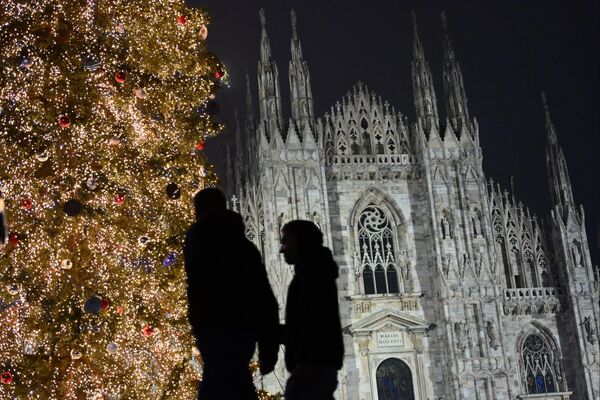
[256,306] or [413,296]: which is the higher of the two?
[413,296]

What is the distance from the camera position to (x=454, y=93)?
2791cm

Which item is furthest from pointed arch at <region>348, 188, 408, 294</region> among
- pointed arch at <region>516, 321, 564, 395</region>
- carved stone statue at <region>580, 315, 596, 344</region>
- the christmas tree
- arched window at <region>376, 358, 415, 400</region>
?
the christmas tree

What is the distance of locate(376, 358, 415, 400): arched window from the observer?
24.9m

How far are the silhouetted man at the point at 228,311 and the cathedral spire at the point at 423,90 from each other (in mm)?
22639

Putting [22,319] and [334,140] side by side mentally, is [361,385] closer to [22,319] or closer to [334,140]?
[334,140]

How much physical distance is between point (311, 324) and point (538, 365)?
2312 centimetres

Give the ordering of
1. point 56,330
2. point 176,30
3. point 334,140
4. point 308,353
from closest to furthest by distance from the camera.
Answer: point 308,353 < point 56,330 < point 176,30 < point 334,140

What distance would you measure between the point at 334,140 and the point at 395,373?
306 inches

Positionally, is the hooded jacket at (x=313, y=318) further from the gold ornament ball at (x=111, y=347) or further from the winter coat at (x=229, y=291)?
the gold ornament ball at (x=111, y=347)

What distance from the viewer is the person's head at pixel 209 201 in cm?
513

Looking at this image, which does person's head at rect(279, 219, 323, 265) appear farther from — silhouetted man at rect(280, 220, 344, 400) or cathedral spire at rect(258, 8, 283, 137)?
cathedral spire at rect(258, 8, 283, 137)

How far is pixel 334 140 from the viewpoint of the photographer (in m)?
27.0

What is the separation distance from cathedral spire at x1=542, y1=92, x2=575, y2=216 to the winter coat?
77.7 feet

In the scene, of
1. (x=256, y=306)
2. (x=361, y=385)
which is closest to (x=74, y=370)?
(x=256, y=306)
